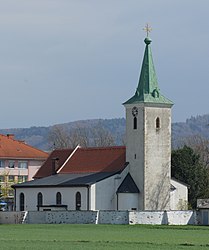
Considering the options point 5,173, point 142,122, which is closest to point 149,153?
point 142,122

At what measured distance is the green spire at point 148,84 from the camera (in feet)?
336

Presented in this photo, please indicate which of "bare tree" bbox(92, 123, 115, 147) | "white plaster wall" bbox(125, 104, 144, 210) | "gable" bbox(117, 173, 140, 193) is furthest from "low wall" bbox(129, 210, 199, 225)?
"bare tree" bbox(92, 123, 115, 147)

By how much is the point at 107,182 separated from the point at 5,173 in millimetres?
41364

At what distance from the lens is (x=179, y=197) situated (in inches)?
4181

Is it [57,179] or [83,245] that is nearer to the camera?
[83,245]

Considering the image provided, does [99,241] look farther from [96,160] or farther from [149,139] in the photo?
[96,160]

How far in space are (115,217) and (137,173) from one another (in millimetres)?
9381

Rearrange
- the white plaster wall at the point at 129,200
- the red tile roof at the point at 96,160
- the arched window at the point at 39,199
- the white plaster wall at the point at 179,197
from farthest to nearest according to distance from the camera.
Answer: the arched window at the point at 39,199 → the white plaster wall at the point at 179,197 → the red tile roof at the point at 96,160 → the white plaster wall at the point at 129,200

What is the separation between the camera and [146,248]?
5297 centimetres

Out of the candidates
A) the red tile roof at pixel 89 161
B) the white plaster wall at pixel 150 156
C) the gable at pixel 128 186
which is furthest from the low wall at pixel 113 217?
the red tile roof at pixel 89 161

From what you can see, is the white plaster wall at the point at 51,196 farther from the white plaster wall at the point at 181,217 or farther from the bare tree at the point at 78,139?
the bare tree at the point at 78,139

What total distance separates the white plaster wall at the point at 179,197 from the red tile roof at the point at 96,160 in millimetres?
6283

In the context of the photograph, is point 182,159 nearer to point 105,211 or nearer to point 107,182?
point 107,182

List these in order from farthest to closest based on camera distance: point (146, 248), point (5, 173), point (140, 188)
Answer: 1. point (5, 173)
2. point (140, 188)
3. point (146, 248)
